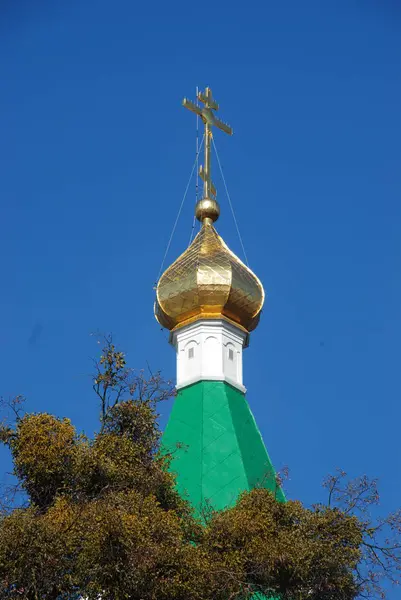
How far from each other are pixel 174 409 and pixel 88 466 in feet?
20.0

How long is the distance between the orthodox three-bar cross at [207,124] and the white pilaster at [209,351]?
2.58 meters

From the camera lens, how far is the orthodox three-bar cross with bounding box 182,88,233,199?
18656 millimetres

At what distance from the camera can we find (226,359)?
1659cm

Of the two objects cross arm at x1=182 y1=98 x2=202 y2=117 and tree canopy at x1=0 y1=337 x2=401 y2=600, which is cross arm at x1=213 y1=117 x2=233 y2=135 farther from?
tree canopy at x1=0 y1=337 x2=401 y2=600

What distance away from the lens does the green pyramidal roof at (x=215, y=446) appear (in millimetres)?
13859

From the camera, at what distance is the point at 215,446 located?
14.6m

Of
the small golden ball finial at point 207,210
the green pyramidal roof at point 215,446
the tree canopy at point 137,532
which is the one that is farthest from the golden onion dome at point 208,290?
the tree canopy at point 137,532

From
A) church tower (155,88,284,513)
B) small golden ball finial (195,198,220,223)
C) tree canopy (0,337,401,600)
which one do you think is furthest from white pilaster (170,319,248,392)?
tree canopy (0,337,401,600)

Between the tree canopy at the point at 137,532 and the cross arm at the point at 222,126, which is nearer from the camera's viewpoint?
the tree canopy at the point at 137,532

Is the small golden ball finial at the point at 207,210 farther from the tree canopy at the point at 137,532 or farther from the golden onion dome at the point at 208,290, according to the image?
the tree canopy at the point at 137,532

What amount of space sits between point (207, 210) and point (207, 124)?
1.72 m

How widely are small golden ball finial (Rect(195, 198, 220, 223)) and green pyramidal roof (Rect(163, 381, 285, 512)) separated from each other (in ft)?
10.6

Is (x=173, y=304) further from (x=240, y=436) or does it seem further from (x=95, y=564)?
(x=95, y=564)

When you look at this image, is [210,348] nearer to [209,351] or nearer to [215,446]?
[209,351]
